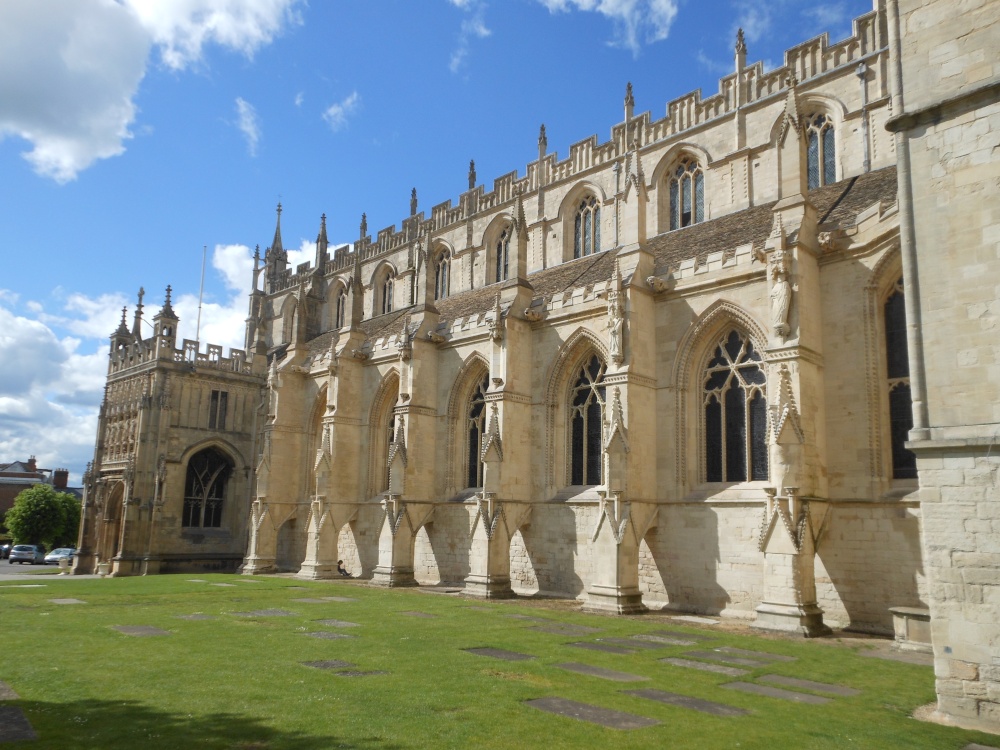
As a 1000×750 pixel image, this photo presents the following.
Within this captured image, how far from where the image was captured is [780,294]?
16.8m

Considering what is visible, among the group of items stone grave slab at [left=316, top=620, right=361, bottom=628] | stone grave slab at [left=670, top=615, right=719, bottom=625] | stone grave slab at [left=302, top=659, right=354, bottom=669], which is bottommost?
stone grave slab at [left=670, top=615, right=719, bottom=625]

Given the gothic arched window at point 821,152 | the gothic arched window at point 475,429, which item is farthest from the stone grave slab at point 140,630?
the gothic arched window at point 821,152

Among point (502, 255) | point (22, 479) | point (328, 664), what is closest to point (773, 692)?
point (328, 664)

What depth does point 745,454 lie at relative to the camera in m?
18.7

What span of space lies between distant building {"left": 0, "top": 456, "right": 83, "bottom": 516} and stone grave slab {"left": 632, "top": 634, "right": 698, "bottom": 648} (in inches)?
2838

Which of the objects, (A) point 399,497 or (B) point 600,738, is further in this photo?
(A) point 399,497

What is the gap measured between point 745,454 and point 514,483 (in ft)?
21.8

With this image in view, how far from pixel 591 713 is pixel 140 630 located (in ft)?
28.1

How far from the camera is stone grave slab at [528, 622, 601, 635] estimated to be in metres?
14.5

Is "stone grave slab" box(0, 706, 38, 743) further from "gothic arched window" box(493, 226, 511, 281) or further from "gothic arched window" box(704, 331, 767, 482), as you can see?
"gothic arched window" box(493, 226, 511, 281)

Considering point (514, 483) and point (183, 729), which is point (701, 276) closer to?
point (514, 483)

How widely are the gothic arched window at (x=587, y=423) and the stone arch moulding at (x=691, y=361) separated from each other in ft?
8.41

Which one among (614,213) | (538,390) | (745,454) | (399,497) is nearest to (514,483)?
(538,390)

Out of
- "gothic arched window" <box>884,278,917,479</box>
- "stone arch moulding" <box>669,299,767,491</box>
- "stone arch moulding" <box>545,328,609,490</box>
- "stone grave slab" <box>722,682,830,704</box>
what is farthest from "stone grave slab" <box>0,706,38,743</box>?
"stone arch moulding" <box>545,328,609,490</box>
